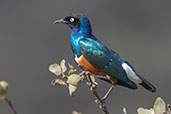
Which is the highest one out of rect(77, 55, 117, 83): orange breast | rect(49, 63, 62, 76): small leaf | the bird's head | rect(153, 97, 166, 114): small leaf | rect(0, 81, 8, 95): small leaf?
the bird's head

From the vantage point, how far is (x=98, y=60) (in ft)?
11.3

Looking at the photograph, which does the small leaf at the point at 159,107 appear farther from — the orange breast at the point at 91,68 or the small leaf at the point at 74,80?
the orange breast at the point at 91,68

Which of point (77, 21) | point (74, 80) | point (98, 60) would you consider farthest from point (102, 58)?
point (74, 80)

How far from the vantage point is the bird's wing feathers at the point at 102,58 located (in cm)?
338

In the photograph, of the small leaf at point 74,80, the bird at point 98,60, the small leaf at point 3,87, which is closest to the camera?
the small leaf at point 3,87

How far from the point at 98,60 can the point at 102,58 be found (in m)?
0.03

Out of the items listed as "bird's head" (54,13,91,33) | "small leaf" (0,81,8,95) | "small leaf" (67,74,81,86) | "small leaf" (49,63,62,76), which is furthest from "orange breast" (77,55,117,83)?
"small leaf" (0,81,8,95)

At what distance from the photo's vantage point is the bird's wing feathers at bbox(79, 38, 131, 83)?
A: 3.38 meters

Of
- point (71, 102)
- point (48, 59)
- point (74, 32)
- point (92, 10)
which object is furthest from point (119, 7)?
point (74, 32)

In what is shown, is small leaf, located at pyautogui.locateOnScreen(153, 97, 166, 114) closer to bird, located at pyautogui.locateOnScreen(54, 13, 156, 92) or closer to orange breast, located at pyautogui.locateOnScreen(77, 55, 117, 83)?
bird, located at pyautogui.locateOnScreen(54, 13, 156, 92)

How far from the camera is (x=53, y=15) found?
15195mm

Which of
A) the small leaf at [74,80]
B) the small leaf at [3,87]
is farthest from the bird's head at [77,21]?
the small leaf at [3,87]

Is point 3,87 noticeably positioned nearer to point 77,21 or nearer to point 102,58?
point 102,58

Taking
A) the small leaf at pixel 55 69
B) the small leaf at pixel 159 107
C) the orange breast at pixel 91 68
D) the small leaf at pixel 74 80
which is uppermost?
the orange breast at pixel 91 68
